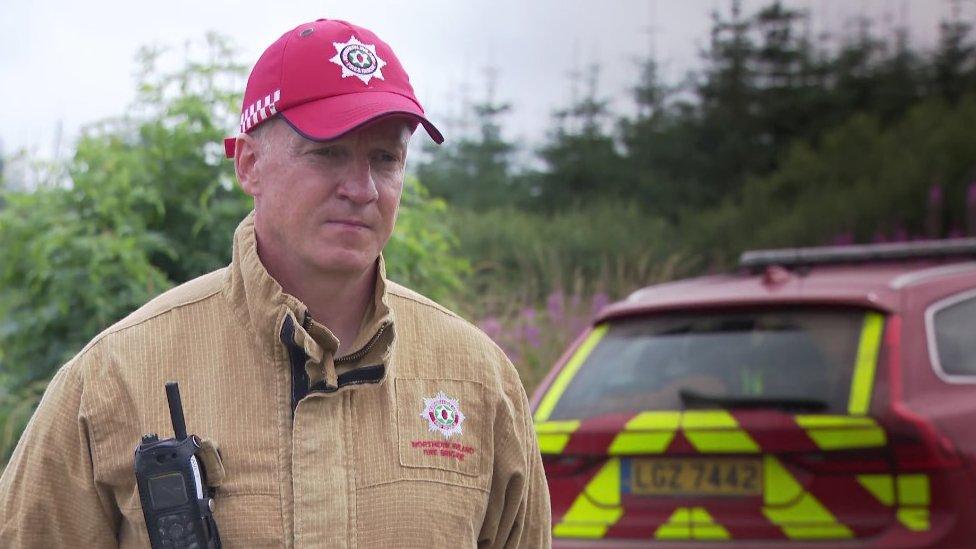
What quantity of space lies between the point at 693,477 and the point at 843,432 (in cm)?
48

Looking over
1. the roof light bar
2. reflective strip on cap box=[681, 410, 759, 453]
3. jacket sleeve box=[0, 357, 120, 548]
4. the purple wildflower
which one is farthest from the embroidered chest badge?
the purple wildflower

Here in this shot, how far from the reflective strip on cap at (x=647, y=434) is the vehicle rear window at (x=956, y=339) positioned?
0.87 metres

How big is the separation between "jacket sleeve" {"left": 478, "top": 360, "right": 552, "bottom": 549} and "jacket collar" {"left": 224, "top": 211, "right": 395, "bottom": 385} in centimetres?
27

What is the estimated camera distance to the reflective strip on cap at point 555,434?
14.2 ft

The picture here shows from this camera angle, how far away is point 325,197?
6.51ft

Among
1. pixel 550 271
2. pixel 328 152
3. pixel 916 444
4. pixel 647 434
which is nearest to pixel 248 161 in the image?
pixel 328 152

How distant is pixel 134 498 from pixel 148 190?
10.4ft

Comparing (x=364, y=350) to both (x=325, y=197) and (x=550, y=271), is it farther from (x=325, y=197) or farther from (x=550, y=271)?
(x=550, y=271)

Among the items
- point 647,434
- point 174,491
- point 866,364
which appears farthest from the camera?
point 647,434

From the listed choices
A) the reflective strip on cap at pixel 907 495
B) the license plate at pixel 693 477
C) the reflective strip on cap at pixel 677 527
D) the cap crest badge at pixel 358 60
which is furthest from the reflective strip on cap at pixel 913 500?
the cap crest badge at pixel 358 60

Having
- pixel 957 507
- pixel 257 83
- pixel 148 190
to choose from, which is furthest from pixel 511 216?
pixel 257 83

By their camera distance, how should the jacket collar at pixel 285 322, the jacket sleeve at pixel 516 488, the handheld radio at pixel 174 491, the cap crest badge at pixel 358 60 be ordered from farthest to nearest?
the jacket sleeve at pixel 516 488, the cap crest badge at pixel 358 60, the jacket collar at pixel 285 322, the handheld radio at pixel 174 491

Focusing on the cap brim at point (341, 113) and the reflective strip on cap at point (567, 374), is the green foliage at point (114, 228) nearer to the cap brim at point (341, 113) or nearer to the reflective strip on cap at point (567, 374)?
the reflective strip on cap at point (567, 374)

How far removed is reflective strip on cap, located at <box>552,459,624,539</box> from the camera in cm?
422
